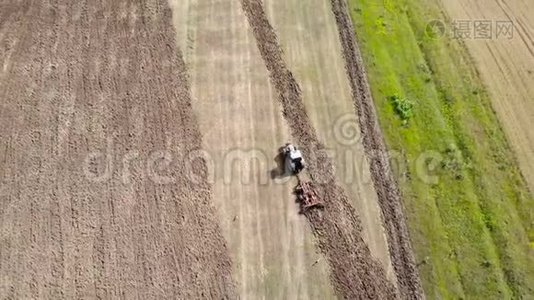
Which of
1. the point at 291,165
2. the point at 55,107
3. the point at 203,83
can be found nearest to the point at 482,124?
the point at 291,165

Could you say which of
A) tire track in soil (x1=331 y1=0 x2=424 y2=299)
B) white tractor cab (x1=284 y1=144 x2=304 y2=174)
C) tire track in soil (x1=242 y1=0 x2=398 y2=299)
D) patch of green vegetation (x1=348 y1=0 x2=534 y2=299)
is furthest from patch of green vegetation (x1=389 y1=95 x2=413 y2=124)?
white tractor cab (x1=284 y1=144 x2=304 y2=174)

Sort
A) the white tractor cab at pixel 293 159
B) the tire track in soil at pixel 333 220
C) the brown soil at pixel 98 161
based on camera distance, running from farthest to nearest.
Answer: the white tractor cab at pixel 293 159 → the brown soil at pixel 98 161 → the tire track in soil at pixel 333 220

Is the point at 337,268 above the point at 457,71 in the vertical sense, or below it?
below

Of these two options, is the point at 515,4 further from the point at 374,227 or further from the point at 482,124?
the point at 374,227

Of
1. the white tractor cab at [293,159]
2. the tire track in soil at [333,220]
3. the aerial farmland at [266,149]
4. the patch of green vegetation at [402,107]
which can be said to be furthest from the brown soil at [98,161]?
the patch of green vegetation at [402,107]

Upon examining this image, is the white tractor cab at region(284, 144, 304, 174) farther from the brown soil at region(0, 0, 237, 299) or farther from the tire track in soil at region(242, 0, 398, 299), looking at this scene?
the brown soil at region(0, 0, 237, 299)

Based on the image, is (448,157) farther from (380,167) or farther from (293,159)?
(293,159)

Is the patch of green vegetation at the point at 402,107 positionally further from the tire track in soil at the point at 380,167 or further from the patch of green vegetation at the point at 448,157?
the tire track in soil at the point at 380,167
